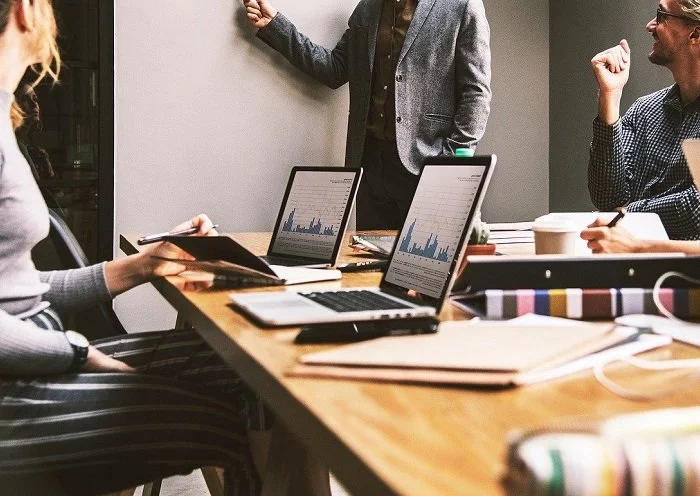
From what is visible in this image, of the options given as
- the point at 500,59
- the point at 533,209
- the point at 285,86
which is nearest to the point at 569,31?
the point at 500,59

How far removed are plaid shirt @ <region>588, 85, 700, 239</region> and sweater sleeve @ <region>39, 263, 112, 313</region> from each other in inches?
63.6

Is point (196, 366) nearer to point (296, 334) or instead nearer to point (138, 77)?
point (296, 334)

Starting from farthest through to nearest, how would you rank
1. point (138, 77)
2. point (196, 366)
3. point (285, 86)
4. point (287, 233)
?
point (285, 86) < point (138, 77) < point (287, 233) < point (196, 366)

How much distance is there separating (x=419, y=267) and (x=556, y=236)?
0.38 m

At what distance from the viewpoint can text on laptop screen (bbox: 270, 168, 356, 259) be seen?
1.73 m

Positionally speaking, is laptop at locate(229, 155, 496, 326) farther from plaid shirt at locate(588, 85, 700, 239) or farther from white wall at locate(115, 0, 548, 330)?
white wall at locate(115, 0, 548, 330)

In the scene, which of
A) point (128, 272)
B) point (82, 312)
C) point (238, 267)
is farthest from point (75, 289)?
point (238, 267)

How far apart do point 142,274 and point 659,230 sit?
108 centimetres

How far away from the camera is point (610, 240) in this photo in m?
1.37

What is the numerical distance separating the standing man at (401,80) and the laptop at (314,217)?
1.25 m

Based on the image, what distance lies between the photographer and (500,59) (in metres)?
3.91

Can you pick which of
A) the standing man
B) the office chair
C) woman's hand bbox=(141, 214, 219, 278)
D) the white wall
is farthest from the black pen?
the white wall

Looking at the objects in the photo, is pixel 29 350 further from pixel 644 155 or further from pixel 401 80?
pixel 401 80

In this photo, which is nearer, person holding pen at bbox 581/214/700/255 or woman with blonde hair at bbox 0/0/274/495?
woman with blonde hair at bbox 0/0/274/495
